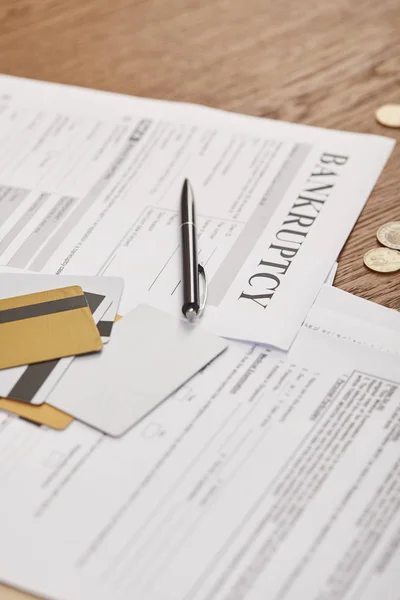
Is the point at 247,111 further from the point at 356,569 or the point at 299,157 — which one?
the point at 356,569

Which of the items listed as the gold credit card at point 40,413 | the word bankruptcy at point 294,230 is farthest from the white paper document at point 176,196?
the gold credit card at point 40,413

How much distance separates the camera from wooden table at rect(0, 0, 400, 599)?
982mm

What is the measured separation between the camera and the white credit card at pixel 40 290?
644mm

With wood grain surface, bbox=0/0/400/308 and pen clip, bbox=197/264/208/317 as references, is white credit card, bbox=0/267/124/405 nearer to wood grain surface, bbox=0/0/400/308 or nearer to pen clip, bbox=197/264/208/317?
pen clip, bbox=197/264/208/317

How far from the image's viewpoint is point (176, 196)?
854 millimetres

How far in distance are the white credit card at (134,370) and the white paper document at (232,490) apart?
1 centimetres

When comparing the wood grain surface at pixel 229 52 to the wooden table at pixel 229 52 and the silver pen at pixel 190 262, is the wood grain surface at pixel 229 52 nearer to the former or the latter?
the wooden table at pixel 229 52

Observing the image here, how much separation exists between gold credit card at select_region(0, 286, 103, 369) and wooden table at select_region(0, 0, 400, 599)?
1.28ft

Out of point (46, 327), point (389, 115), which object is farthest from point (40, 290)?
point (389, 115)

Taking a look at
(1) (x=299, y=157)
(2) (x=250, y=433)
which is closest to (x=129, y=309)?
(2) (x=250, y=433)

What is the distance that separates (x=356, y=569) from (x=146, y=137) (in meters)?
0.59

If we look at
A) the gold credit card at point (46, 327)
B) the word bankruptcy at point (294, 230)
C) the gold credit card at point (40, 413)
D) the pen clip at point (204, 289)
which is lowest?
the gold credit card at point (40, 413)

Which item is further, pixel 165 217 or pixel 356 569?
pixel 165 217

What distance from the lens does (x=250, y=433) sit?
0.61 metres
